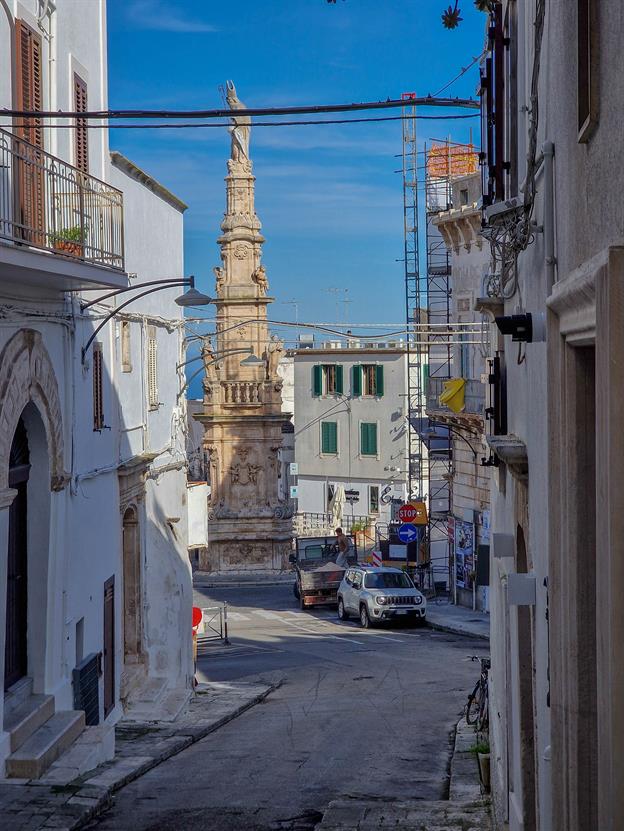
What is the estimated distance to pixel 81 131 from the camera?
A: 49.8 ft

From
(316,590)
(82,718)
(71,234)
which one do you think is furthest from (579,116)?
(316,590)

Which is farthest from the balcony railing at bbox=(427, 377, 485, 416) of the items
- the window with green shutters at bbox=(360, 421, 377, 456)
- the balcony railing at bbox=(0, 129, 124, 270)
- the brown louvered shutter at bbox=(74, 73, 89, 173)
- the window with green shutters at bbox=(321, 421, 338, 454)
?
the balcony railing at bbox=(0, 129, 124, 270)

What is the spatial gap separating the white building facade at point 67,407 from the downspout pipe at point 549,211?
477 cm

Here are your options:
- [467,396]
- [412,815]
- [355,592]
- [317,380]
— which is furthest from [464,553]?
[412,815]

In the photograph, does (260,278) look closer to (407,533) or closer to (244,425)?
(244,425)

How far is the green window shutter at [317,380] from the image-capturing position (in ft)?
198

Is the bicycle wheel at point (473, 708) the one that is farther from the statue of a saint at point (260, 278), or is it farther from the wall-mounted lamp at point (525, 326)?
the statue of a saint at point (260, 278)

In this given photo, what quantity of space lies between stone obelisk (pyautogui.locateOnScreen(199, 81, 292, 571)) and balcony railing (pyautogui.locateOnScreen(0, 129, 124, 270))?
111 ft

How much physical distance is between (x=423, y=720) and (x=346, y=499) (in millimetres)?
40877

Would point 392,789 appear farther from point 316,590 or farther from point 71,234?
point 316,590

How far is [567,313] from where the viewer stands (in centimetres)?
494

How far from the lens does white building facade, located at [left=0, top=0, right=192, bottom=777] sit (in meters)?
11.6

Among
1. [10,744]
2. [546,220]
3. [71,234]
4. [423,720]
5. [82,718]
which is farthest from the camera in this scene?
[423,720]

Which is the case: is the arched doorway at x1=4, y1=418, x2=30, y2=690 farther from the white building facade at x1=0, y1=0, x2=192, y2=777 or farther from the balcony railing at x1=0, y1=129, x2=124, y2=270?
the balcony railing at x1=0, y1=129, x2=124, y2=270
